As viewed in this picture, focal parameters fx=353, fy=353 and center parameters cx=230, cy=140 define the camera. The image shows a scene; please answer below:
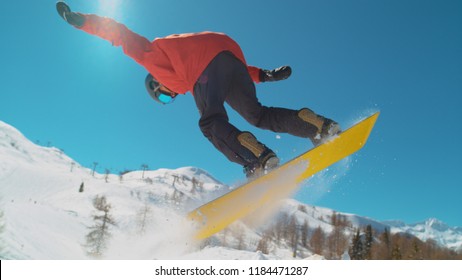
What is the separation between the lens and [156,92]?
4355mm

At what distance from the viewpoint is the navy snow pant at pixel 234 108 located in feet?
11.0

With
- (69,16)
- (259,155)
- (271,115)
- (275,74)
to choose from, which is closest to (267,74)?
(275,74)

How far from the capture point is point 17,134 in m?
124

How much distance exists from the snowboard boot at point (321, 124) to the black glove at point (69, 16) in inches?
99.4

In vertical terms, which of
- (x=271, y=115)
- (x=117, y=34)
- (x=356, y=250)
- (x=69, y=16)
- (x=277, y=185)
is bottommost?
(x=277, y=185)

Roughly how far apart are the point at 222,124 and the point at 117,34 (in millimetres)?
1584

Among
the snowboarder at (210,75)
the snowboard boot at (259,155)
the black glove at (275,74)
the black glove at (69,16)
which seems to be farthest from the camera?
the black glove at (275,74)

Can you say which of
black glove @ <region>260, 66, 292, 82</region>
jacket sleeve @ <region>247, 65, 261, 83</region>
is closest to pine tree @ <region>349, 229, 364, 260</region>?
black glove @ <region>260, 66, 292, 82</region>

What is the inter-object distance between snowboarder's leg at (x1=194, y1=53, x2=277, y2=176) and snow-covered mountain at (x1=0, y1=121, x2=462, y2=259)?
1.00 meters

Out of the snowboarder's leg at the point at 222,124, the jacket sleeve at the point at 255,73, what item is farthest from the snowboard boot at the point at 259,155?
the jacket sleeve at the point at 255,73

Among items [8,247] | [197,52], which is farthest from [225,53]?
[8,247]

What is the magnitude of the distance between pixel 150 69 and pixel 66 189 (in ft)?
280

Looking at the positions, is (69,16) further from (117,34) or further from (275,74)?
(275,74)

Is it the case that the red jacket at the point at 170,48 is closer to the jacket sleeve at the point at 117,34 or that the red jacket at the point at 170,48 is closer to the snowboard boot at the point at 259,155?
the jacket sleeve at the point at 117,34
